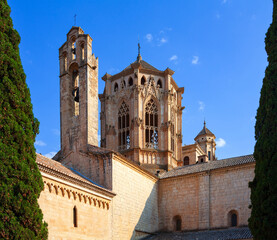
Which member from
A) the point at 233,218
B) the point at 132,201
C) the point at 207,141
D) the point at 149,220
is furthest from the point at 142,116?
the point at 207,141

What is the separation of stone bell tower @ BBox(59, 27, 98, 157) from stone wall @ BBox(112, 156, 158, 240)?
91.5 inches

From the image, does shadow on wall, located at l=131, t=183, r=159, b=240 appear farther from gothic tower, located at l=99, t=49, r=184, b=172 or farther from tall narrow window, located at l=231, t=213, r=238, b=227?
tall narrow window, located at l=231, t=213, r=238, b=227

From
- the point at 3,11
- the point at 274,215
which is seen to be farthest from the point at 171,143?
the point at 3,11

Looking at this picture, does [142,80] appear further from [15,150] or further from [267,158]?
[15,150]

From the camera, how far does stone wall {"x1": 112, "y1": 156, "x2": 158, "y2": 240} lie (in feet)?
59.7

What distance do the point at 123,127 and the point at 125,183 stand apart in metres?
8.84

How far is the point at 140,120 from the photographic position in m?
26.7

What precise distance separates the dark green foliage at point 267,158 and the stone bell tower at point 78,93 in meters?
9.31

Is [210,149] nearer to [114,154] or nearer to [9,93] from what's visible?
[114,154]

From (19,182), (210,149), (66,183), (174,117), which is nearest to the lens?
(19,182)

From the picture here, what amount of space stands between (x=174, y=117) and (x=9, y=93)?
19.5 m

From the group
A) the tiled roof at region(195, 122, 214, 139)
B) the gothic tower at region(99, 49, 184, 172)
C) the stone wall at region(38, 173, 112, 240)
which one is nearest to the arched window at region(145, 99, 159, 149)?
the gothic tower at region(99, 49, 184, 172)

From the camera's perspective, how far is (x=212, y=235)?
19.3m

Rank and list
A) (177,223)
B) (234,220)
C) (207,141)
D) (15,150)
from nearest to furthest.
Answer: (15,150), (234,220), (177,223), (207,141)
